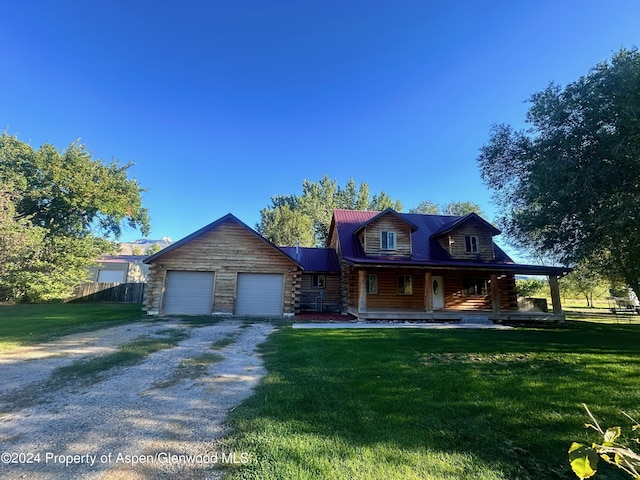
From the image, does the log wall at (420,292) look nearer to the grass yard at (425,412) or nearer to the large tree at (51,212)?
the grass yard at (425,412)

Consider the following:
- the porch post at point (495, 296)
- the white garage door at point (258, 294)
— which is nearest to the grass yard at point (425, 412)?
the white garage door at point (258, 294)

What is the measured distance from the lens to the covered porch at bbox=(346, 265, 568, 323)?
1544 centimetres

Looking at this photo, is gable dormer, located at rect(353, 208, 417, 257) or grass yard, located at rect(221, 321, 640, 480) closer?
grass yard, located at rect(221, 321, 640, 480)

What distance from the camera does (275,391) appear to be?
4.96 m

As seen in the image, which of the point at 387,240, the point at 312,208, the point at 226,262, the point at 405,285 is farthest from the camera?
the point at 312,208

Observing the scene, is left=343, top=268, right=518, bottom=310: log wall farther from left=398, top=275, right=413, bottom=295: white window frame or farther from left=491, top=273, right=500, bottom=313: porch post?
left=491, top=273, right=500, bottom=313: porch post

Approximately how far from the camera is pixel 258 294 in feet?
51.6

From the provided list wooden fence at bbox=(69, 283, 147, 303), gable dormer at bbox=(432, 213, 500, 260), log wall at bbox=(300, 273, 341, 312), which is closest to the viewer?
gable dormer at bbox=(432, 213, 500, 260)

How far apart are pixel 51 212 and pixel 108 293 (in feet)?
24.2

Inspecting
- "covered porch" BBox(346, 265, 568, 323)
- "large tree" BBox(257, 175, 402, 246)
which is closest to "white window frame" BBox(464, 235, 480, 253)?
"covered porch" BBox(346, 265, 568, 323)

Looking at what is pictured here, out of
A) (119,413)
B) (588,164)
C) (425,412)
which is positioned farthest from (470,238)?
(119,413)

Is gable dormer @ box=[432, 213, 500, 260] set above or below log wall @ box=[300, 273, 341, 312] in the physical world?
above

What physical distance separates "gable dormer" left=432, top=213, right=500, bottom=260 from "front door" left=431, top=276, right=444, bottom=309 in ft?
5.41

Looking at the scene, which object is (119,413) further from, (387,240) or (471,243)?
(471,243)
